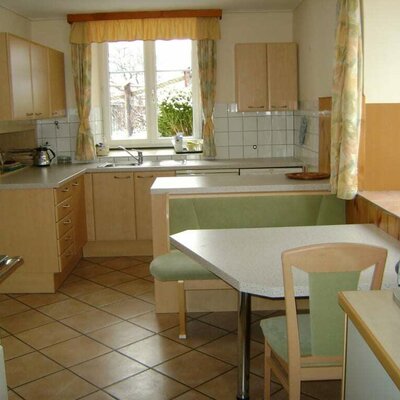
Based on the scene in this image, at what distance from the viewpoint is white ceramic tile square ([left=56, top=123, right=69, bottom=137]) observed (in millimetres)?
6223

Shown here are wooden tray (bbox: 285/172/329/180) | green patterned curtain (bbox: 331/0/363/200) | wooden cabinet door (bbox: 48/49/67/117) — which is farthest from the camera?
wooden cabinet door (bbox: 48/49/67/117)

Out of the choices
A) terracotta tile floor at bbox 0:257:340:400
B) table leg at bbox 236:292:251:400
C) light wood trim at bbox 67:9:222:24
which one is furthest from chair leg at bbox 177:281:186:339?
light wood trim at bbox 67:9:222:24

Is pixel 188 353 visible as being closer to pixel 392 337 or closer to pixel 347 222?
pixel 347 222

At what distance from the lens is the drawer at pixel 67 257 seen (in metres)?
4.72

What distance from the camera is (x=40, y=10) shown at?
5738 millimetres

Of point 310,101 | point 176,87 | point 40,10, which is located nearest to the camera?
point 310,101

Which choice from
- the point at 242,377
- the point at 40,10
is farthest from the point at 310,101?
the point at 242,377

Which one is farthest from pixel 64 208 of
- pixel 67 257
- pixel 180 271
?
pixel 180 271

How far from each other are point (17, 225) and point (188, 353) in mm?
1881

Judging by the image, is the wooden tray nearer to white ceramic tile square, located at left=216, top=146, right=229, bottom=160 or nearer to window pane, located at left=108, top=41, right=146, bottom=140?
white ceramic tile square, located at left=216, top=146, right=229, bottom=160

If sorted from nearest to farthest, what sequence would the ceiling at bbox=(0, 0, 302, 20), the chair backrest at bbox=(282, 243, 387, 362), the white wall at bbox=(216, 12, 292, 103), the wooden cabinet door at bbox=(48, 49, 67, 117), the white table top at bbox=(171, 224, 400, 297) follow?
the chair backrest at bbox=(282, 243, 387, 362) < the white table top at bbox=(171, 224, 400, 297) < the ceiling at bbox=(0, 0, 302, 20) < the wooden cabinet door at bbox=(48, 49, 67, 117) < the white wall at bbox=(216, 12, 292, 103)

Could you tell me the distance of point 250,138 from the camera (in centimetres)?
628

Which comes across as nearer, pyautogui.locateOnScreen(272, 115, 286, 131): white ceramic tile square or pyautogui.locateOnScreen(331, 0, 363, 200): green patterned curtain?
pyautogui.locateOnScreen(331, 0, 363, 200): green patterned curtain

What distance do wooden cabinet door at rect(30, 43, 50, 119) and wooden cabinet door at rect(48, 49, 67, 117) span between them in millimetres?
110
